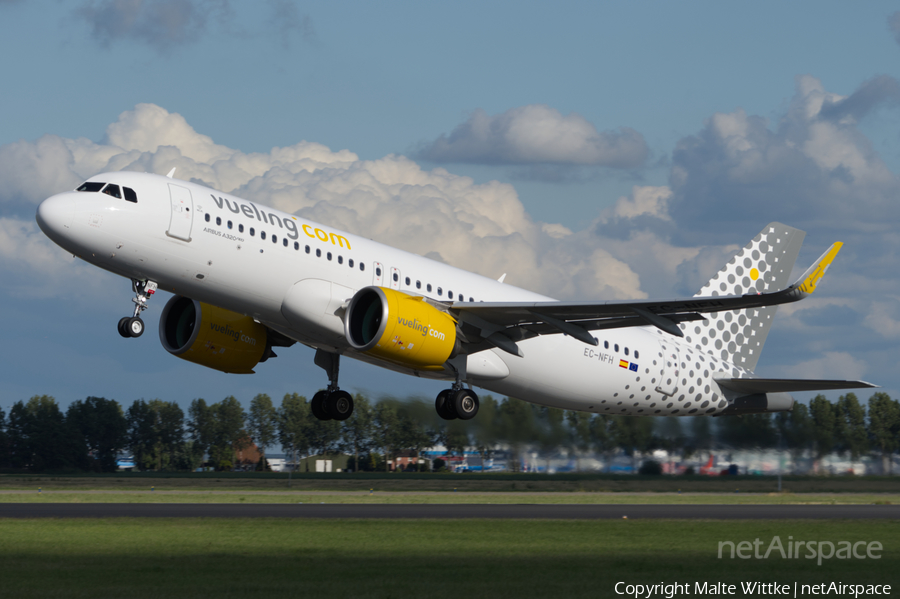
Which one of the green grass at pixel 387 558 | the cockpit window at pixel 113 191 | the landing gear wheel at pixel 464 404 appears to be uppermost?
the cockpit window at pixel 113 191

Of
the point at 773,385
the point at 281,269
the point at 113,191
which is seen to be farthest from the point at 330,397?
the point at 773,385

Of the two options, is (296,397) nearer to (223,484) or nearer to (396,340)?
(223,484)

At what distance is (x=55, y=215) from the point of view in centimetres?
2431

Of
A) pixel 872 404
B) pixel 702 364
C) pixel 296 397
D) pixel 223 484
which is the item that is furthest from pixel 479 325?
pixel 296 397

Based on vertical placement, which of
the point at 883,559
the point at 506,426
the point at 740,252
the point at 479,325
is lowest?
the point at 883,559

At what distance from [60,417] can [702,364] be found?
83538mm

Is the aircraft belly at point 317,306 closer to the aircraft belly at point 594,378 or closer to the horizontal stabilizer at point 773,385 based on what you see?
the aircraft belly at point 594,378

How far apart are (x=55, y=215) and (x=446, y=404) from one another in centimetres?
1274

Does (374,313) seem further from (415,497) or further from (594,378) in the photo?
(415,497)

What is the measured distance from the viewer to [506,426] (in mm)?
40688

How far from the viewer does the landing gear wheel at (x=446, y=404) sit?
102 feet
